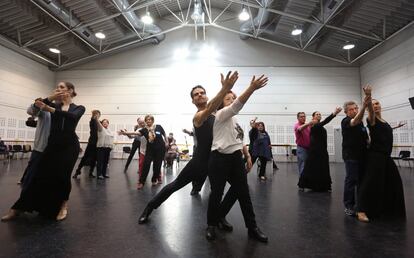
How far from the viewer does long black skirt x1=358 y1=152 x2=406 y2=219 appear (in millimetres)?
2760

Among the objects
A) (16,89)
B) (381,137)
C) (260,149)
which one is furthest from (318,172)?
(16,89)

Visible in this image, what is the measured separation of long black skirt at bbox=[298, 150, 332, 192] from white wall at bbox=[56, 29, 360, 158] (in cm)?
947

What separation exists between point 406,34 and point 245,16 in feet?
21.7

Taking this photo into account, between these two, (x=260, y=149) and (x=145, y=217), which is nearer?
(x=145, y=217)

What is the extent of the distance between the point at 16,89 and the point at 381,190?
15.2 m

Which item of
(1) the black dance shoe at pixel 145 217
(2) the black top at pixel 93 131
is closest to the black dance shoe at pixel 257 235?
(1) the black dance shoe at pixel 145 217

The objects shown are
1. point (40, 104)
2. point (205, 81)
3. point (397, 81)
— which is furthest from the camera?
point (205, 81)

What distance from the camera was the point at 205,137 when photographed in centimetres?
232

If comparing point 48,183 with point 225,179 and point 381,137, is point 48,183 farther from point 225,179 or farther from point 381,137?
point 381,137

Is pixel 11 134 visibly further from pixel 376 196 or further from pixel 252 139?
pixel 376 196

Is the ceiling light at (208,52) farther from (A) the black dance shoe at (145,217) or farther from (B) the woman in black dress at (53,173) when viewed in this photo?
(A) the black dance shoe at (145,217)

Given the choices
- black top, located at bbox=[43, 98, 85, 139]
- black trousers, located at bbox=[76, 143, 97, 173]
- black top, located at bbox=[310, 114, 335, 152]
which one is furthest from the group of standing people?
black trousers, located at bbox=[76, 143, 97, 173]

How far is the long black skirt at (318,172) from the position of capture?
4.38m

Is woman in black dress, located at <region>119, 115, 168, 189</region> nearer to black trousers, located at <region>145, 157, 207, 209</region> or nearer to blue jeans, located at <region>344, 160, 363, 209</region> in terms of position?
black trousers, located at <region>145, 157, 207, 209</region>
